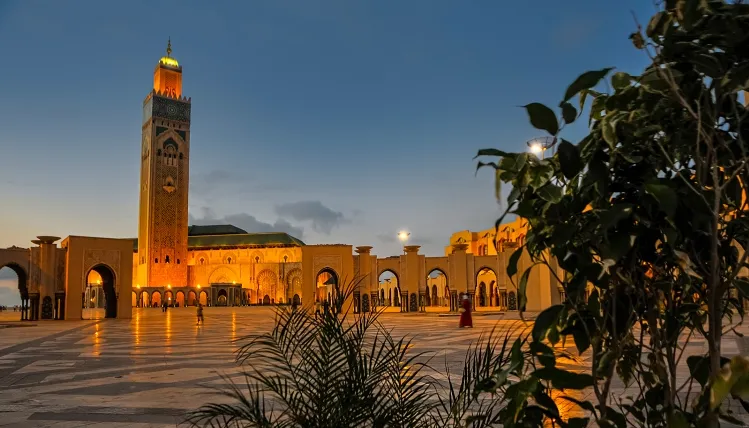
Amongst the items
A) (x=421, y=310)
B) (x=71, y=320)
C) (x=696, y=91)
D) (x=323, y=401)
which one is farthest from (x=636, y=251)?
(x=421, y=310)

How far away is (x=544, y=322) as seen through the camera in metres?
1.11

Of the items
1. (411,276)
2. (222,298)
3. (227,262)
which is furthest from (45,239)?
(227,262)

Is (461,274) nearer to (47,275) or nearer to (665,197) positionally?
(47,275)

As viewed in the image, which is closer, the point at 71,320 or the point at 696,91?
the point at 696,91

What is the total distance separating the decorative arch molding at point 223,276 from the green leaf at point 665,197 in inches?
2011

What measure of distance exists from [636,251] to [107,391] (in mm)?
4762

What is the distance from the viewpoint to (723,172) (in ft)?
4.00

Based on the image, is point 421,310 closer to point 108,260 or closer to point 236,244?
point 108,260

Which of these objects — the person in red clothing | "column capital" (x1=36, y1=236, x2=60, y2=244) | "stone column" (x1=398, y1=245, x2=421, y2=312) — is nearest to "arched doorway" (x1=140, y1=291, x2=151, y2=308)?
"column capital" (x1=36, y1=236, x2=60, y2=244)

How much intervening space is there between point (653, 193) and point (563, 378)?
38cm

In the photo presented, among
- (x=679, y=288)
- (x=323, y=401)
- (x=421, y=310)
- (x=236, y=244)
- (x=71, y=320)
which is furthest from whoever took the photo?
(x=236, y=244)

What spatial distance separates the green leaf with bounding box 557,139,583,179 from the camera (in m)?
1.12

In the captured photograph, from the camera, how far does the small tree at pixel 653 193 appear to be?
3.47ft

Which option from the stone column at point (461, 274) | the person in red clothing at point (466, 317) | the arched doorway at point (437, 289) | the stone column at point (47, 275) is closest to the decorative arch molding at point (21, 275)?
the stone column at point (47, 275)
